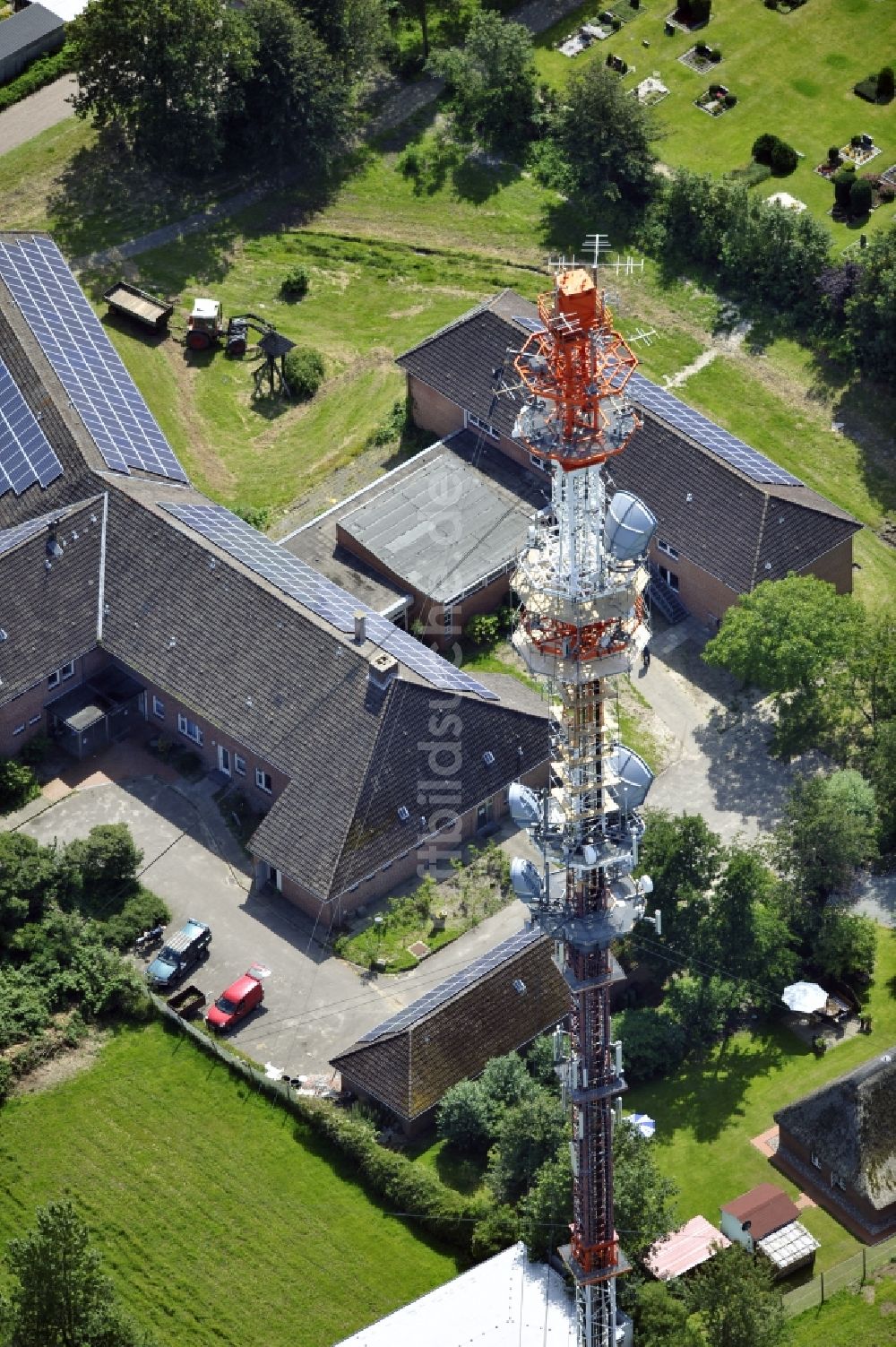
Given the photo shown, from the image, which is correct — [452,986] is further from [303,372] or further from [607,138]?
[607,138]

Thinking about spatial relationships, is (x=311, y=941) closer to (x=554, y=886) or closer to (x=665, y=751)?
(x=665, y=751)

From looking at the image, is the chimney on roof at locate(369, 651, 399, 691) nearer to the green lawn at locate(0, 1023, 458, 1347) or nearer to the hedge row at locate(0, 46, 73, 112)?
the green lawn at locate(0, 1023, 458, 1347)

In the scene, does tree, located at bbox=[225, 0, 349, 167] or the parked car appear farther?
tree, located at bbox=[225, 0, 349, 167]

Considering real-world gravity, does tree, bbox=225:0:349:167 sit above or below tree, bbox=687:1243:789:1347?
above

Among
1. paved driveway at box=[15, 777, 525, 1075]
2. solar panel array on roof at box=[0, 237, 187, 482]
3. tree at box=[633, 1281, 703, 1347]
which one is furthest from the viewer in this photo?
solar panel array on roof at box=[0, 237, 187, 482]

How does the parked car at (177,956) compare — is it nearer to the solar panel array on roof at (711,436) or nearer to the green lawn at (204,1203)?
the green lawn at (204,1203)

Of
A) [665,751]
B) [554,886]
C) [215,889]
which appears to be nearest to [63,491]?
[215,889]

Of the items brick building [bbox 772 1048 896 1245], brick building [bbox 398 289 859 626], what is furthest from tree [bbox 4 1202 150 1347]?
brick building [bbox 398 289 859 626]
